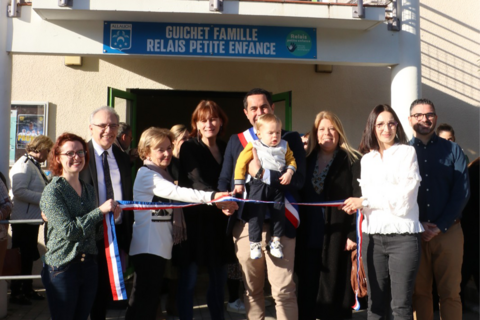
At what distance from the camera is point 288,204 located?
4375 mm

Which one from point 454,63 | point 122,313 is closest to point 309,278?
point 122,313

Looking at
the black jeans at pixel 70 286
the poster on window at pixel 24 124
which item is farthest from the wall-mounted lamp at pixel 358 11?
the poster on window at pixel 24 124

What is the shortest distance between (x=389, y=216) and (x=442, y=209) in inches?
29.1

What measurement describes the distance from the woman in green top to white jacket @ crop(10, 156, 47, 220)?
8.81 ft

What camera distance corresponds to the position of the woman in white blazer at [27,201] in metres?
6.27

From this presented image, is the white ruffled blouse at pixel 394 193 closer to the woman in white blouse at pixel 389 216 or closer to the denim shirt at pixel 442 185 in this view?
the woman in white blouse at pixel 389 216

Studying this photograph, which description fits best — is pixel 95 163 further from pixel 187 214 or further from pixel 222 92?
pixel 222 92

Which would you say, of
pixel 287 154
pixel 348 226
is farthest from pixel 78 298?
pixel 348 226

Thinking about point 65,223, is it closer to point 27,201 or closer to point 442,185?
point 27,201

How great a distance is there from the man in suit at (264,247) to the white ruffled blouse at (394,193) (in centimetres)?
59

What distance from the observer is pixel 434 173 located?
4559 mm

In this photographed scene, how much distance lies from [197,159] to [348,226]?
1.49 metres

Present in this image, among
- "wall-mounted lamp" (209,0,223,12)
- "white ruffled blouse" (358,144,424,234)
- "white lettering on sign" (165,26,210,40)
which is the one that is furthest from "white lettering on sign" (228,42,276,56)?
"white ruffled blouse" (358,144,424,234)

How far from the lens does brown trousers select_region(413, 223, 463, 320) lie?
14.8 feet
